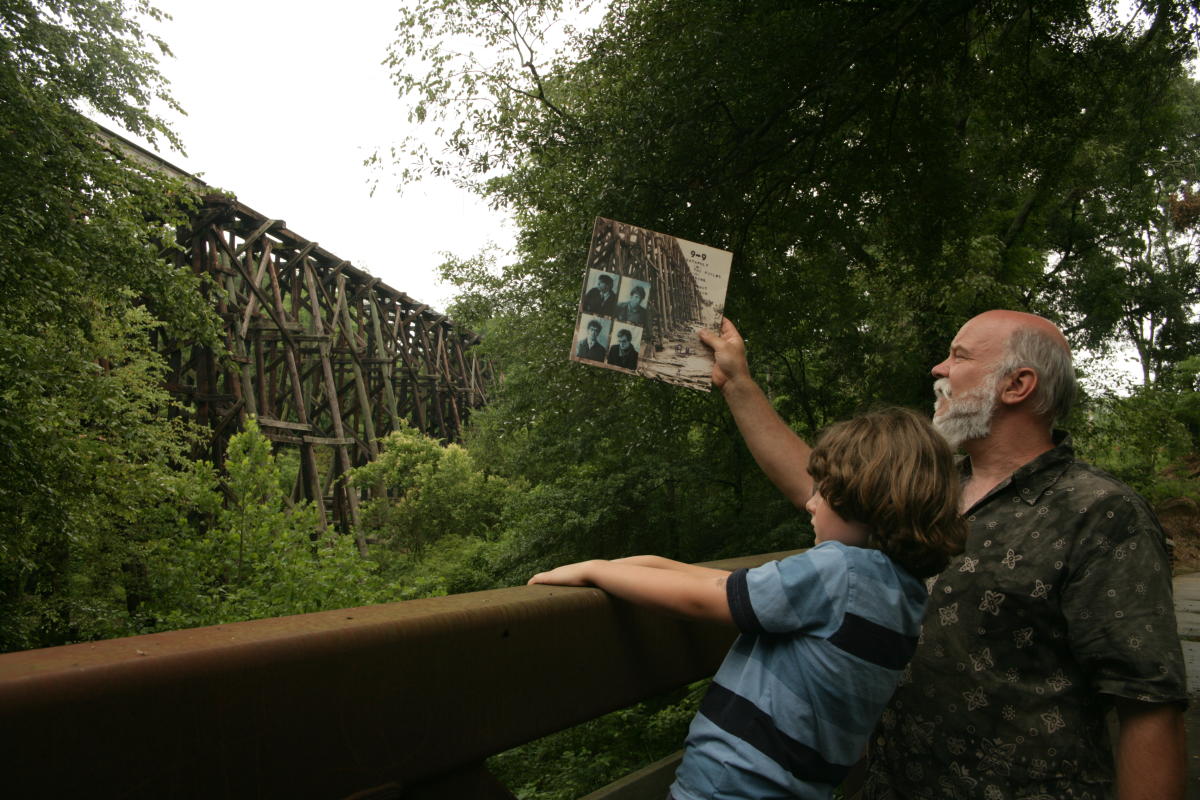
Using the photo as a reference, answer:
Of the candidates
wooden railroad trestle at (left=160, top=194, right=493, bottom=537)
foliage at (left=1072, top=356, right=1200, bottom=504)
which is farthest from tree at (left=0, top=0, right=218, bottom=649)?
foliage at (left=1072, top=356, right=1200, bottom=504)

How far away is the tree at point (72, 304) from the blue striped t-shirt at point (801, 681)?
7.10 metres

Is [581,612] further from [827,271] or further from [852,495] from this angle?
[827,271]

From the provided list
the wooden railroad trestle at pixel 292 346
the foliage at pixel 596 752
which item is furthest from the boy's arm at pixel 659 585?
the wooden railroad trestle at pixel 292 346

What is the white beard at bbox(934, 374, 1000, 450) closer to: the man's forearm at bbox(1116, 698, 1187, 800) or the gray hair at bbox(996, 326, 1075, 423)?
the gray hair at bbox(996, 326, 1075, 423)

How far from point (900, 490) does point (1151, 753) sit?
0.59m

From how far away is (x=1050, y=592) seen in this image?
1.42m

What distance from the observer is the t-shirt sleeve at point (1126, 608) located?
4.25 feet

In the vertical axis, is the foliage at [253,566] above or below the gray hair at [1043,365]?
below

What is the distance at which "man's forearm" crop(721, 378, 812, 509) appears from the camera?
2014mm

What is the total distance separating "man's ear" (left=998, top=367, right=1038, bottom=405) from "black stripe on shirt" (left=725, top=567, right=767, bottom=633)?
808 mm

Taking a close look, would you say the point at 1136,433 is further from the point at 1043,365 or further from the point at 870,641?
the point at 870,641

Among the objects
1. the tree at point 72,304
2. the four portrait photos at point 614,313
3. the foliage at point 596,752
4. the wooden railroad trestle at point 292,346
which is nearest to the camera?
the four portrait photos at point 614,313

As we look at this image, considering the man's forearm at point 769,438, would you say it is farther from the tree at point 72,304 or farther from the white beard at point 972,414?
the tree at point 72,304

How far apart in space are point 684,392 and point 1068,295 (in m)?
13.7
